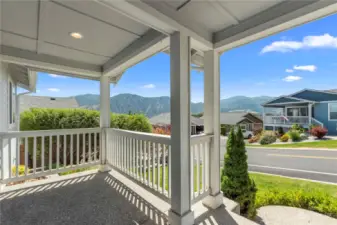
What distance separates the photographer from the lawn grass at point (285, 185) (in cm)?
342

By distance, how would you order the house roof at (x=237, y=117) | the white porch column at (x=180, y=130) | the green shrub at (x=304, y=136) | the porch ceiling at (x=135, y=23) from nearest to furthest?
the porch ceiling at (x=135, y=23) → the white porch column at (x=180, y=130) → the house roof at (x=237, y=117) → the green shrub at (x=304, y=136)

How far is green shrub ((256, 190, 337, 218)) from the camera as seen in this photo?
99.2 inches

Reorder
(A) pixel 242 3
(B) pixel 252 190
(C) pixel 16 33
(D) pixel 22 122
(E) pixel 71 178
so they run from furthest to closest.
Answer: (D) pixel 22 122 → (E) pixel 71 178 → (B) pixel 252 190 → (C) pixel 16 33 → (A) pixel 242 3

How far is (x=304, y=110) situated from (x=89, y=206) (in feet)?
13.2

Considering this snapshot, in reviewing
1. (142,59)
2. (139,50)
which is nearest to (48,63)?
(142,59)

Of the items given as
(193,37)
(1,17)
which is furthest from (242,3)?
(1,17)

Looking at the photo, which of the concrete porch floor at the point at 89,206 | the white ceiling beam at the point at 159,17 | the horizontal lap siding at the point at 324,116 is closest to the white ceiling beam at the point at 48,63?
the concrete porch floor at the point at 89,206

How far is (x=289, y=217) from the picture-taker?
2.46 metres

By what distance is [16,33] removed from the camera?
2.24 meters

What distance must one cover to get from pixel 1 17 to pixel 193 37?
83.8 inches

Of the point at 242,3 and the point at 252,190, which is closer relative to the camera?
the point at 242,3

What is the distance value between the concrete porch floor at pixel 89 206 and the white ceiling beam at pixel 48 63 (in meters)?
2.11

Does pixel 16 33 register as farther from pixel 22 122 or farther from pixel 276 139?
pixel 276 139

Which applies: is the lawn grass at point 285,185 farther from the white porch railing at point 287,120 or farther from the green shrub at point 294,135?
the white porch railing at point 287,120
